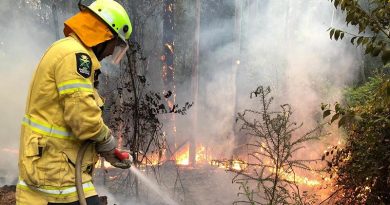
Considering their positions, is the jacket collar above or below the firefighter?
above

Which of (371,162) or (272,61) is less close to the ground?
(272,61)

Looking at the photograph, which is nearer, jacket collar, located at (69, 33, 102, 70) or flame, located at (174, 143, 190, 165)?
jacket collar, located at (69, 33, 102, 70)

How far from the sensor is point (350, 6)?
3.06 metres

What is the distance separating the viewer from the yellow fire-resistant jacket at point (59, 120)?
2.31 m

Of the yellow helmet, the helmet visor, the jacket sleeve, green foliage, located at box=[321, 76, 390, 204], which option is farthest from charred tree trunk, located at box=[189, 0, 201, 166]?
the jacket sleeve

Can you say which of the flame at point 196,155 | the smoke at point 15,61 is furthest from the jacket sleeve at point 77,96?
the flame at point 196,155

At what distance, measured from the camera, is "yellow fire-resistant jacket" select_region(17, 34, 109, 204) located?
2.31 metres

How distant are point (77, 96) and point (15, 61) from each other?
967 centimetres

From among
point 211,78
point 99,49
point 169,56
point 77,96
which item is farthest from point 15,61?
point 77,96

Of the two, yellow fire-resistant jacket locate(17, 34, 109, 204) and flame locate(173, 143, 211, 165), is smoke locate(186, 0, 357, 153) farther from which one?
yellow fire-resistant jacket locate(17, 34, 109, 204)

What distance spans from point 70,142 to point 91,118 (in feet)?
0.93

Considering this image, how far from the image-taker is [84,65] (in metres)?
2.36

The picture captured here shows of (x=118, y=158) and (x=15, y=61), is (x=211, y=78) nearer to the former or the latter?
(x=15, y=61)

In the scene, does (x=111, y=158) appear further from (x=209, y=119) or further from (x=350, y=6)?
(x=209, y=119)
